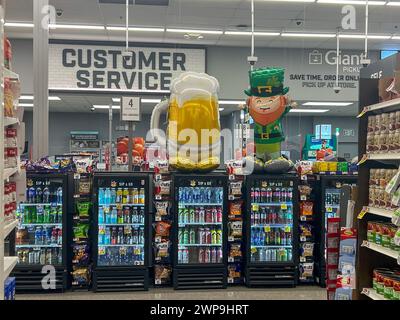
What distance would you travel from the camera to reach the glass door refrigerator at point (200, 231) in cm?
616

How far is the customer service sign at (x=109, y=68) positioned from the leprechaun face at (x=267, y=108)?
371cm

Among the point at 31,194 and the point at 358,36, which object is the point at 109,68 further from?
the point at 358,36

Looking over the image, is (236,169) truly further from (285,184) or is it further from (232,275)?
(232,275)

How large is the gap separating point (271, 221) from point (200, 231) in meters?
0.94

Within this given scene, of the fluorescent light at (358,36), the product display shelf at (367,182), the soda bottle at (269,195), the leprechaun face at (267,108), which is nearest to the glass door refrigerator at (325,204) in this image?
the soda bottle at (269,195)

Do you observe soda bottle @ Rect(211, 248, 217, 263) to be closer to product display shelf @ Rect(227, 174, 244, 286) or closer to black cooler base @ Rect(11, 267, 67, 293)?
product display shelf @ Rect(227, 174, 244, 286)

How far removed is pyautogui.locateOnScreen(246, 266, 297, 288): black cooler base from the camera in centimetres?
630

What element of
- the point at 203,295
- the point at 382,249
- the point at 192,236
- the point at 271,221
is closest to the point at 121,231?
the point at 192,236

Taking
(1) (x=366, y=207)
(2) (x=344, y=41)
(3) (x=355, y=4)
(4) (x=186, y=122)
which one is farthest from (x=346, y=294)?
(2) (x=344, y=41)

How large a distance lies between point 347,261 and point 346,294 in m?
0.25

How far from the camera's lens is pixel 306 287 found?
641cm

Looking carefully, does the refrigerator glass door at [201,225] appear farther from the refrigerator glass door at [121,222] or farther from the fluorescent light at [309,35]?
the fluorescent light at [309,35]

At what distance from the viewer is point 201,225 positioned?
248 inches
